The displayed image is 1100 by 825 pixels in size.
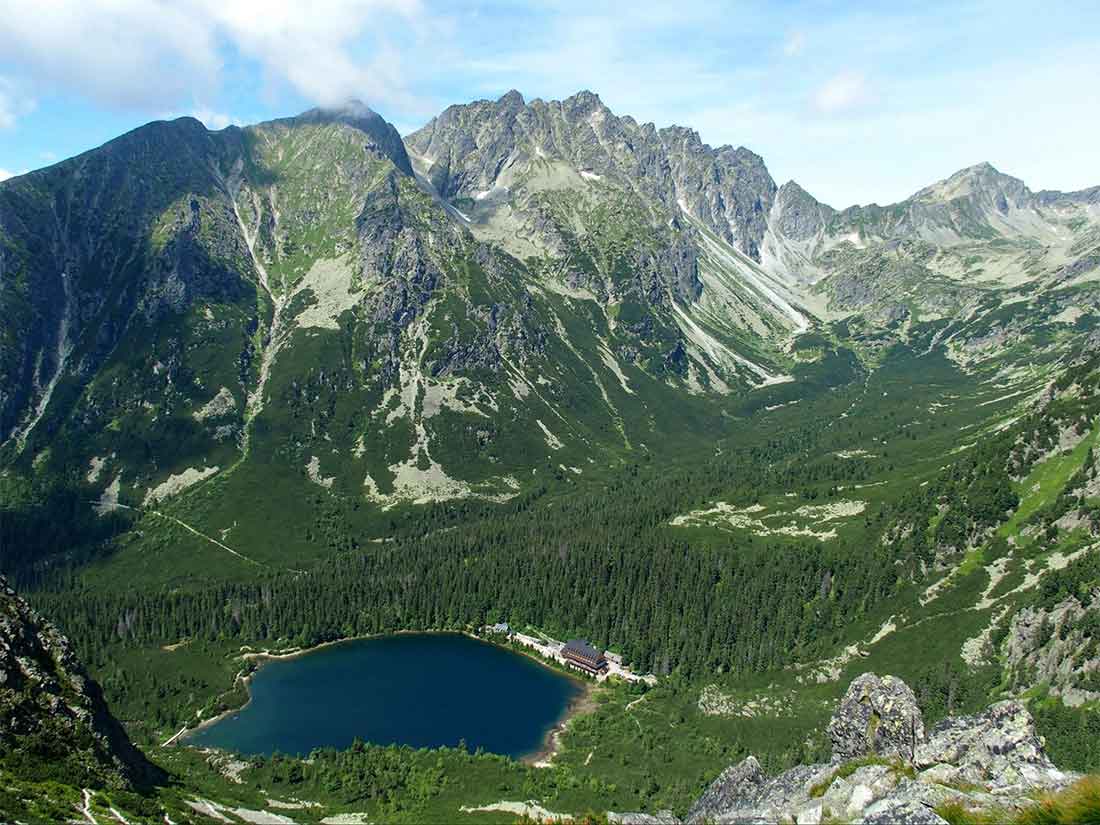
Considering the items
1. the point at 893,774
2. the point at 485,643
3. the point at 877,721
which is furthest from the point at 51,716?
the point at 485,643

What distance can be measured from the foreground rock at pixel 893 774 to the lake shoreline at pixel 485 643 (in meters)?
68.2

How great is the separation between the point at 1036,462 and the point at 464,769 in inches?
5448

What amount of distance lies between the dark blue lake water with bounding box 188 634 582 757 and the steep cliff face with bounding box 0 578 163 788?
2172 inches

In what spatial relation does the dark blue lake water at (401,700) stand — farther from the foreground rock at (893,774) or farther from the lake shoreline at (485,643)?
the foreground rock at (893,774)

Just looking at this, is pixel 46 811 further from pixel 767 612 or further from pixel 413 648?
pixel 767 612

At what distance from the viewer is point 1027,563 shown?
455ft

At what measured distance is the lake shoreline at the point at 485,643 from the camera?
4830 inches

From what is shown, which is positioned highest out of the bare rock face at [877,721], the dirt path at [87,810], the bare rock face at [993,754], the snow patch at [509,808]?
the bare rock face at [993,754]

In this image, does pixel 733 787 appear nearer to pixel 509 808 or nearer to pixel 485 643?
pixel 509 808

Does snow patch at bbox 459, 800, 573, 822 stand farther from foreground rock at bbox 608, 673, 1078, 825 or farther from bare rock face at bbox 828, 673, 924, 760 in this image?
bare rock face at bbox 828, 673, 924, 760

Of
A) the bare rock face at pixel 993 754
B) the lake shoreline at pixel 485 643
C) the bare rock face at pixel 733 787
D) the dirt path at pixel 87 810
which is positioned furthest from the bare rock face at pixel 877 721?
the lake shoreline at pixel 485 643

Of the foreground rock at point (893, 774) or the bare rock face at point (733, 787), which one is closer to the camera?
the foreground rock at point (893, 774)

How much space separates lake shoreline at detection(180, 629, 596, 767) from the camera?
123 metres

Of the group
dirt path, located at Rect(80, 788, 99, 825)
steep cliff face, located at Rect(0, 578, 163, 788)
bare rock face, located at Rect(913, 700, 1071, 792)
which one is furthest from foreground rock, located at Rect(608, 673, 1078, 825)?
steep cliff face, located at Rect(0, 578, 163, 788)
